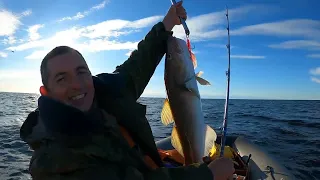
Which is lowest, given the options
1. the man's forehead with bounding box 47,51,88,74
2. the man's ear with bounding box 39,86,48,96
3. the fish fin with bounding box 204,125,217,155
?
the fish fin with bounding box 204,125,217,155

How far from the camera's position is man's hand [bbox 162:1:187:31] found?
12.5 feet

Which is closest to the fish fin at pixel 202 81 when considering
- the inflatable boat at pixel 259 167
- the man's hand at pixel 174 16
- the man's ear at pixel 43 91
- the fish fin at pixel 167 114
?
the fish fin at pixel 167 114

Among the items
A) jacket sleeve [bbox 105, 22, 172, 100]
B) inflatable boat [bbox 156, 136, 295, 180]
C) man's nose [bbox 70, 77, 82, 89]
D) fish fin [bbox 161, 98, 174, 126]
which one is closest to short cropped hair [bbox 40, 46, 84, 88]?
man's nose [bbox 70, 77, 82, 89]

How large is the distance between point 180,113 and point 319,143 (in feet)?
48.9

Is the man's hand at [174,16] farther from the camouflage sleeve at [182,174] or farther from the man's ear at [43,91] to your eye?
the camouflage sleeve at [182,174]

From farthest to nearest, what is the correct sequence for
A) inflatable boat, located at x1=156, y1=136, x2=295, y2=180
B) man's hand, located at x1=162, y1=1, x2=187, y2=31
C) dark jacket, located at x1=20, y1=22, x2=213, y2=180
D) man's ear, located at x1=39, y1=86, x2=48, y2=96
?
inflatable boat, located at x1=156, y1=136, x2=295, y2=180 → man's hand, located at x1=162, y1=1, x2=187, y2=31 → man's ear, located at x1=39, y1=86, x2=48, y2=96 → dark jacket, located at x1=20, y1=22, x2=213, y2=180

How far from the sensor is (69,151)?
236 centimetres

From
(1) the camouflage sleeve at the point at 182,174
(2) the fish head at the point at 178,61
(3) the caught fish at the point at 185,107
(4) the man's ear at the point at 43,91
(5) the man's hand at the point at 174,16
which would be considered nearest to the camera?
(1) the camouflage sleeve at the point at 182,174

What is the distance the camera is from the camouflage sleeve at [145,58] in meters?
3.85

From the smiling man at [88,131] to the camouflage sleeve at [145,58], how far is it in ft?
0.62

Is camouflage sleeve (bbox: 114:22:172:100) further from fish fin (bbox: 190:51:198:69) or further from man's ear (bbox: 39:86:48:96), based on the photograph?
man's ear (bbox: 39:86:48:96)

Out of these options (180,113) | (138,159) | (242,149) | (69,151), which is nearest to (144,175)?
(138,159)

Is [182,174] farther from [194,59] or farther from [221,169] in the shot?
[194,59]

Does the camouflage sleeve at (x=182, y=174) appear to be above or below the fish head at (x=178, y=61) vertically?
below
